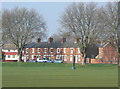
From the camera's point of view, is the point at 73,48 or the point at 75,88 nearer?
the point at 75,88

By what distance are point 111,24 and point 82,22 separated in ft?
29.2

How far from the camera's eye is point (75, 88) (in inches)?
837

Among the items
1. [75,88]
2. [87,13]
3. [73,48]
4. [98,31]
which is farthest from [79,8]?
[75,88]

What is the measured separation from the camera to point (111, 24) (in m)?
66.6

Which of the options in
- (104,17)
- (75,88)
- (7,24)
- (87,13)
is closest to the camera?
(75,88)

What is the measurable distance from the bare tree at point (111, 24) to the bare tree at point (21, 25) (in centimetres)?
2171

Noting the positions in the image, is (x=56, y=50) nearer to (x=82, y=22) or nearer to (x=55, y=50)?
(x=55, y=50)

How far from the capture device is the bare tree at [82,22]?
72688 mm

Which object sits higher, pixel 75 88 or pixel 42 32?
pixel 42 32

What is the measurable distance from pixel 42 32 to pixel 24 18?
5868 millimetres

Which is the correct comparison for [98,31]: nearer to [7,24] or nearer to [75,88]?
[7,24]

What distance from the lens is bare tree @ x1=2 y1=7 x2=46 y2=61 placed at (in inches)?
3221

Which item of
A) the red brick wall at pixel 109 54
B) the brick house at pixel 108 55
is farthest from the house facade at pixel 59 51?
the red brick wall at pixel 109 54

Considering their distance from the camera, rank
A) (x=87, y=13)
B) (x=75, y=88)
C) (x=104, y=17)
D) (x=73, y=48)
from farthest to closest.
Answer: (x=73, y=48), (x=87, y=13), (x=104, y=17), (x=75, y=88)
